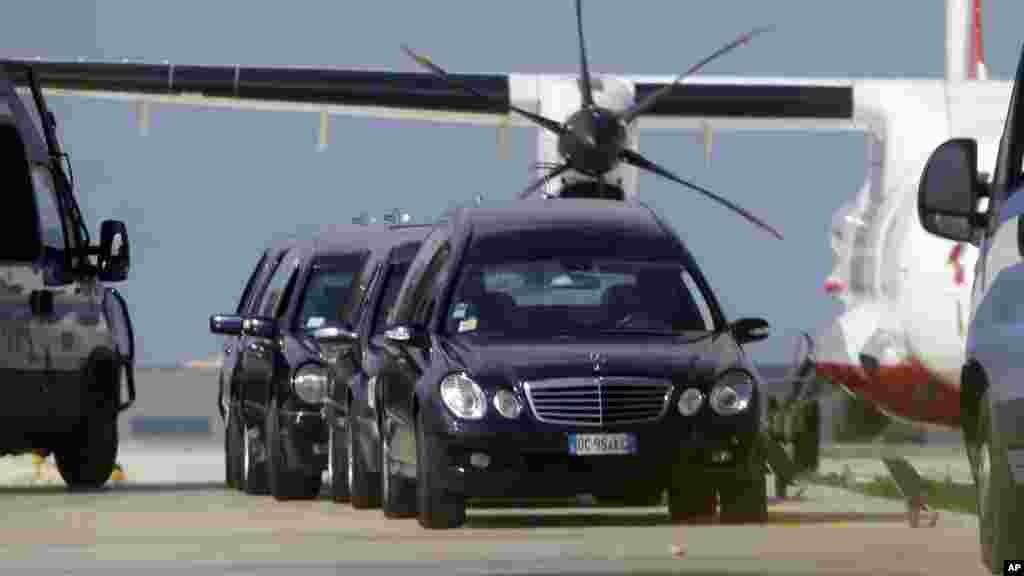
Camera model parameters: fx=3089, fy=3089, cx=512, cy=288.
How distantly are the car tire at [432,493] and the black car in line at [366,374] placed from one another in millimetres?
1729

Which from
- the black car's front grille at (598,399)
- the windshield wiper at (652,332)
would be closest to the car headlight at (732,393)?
the black car's front grille at (598,399)

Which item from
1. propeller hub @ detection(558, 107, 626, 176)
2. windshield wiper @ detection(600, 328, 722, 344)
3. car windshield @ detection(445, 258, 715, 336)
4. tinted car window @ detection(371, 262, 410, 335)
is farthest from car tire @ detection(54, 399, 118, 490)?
propeller hub @ detection(558, 107, 626, 176)

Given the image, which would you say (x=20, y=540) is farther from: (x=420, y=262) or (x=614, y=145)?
(x=614, y=145)

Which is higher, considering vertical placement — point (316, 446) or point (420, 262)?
point (420, 262)

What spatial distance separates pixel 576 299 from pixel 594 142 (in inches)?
586

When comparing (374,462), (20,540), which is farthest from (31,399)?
(20,540)

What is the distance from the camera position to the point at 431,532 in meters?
16.5

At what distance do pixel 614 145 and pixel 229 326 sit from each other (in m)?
10.7

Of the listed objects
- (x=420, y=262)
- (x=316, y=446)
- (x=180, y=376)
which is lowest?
(x=180, y=376)

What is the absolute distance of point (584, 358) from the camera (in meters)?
16.6

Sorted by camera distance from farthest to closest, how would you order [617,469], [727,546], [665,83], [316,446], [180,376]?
[180,376] < [665,83] < [316,446] < [617,469] < [727,546]

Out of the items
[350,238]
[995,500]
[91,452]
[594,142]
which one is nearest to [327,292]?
[350,238]

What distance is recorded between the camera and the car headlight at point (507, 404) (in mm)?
16344

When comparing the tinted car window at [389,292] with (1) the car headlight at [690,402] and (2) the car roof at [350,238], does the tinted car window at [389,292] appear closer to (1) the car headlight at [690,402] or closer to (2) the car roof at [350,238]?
(2) the car roof at [350,238]
